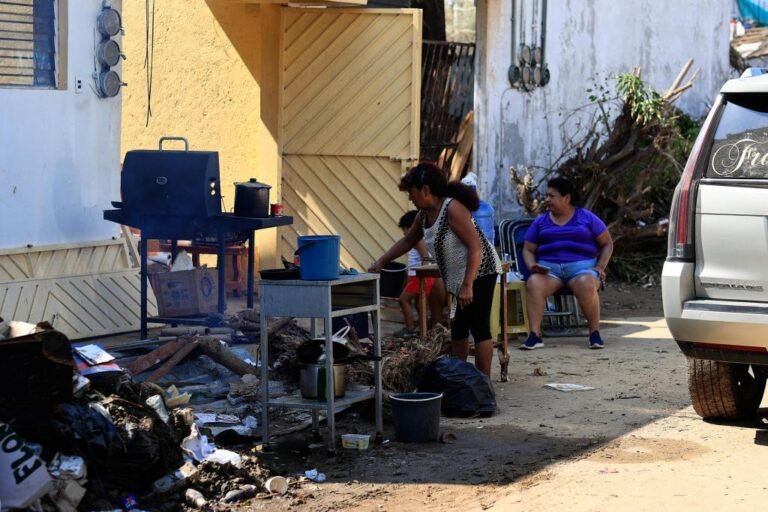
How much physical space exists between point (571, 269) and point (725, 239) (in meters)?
4.17

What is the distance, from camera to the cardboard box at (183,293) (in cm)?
1030

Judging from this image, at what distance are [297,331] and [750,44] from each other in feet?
58.2

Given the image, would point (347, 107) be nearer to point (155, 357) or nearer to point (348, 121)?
point (348, 121)

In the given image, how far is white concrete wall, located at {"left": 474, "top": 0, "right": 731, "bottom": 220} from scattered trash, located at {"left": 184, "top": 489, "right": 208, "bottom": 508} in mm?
8382

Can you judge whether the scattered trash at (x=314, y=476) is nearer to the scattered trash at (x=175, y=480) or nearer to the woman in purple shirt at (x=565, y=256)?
the scattered trash at (x=175, y=480)

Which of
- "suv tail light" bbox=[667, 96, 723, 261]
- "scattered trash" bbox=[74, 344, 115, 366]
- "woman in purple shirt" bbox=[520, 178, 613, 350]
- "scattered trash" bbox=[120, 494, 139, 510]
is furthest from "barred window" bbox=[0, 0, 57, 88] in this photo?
"suv tail light" bbox=[667, 96, 723, 261]

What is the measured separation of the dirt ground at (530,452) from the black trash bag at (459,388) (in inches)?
3.7

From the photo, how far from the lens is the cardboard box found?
1030 centimetres

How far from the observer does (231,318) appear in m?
9.80

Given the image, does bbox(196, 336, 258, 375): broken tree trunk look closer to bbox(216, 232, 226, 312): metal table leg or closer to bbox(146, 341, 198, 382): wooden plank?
bbox(146, 341, 198, 382): wooden plank

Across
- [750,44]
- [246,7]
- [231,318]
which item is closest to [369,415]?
[231,318]

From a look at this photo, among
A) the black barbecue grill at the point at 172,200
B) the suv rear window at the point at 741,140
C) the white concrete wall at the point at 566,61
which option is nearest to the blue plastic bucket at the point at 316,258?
the suv rear window at the point at 741,140

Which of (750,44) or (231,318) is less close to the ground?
(750,44)

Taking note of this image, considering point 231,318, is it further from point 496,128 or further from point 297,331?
point 496,128
